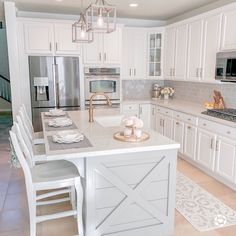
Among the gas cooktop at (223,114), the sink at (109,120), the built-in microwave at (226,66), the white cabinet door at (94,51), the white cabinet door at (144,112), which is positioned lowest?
the white cabinet door at (144,112)

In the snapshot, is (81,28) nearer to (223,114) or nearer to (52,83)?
(52,83)

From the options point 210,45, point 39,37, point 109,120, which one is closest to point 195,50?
point 210,45

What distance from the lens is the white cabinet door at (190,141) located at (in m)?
3.96

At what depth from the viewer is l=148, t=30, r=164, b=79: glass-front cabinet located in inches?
213

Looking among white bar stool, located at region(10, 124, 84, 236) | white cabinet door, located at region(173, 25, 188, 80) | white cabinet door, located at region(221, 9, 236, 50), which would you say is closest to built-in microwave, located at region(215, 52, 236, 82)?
white cabinet door, located at region(221, 9, 236, 50)

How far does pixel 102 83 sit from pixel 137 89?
3.90ft

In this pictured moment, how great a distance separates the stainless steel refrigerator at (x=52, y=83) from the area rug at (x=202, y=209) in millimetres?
2700

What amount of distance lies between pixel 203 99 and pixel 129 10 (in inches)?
88.5

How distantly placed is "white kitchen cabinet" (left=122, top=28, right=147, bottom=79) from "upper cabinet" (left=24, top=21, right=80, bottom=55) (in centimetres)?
119

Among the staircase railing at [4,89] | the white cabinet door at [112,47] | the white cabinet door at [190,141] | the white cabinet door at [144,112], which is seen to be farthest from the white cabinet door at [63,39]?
the staircase railing at [4,89]

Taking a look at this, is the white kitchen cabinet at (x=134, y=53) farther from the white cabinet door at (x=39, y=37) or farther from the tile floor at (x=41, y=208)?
the tile floor at (x=41, y=208)

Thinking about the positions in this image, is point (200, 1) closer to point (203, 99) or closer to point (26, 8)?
point (203, 99)

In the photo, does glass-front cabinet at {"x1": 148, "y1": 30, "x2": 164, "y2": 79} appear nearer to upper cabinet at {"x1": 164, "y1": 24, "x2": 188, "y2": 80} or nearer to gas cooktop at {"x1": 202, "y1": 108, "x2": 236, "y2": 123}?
upper cabinet at {"x1": 164, "y1": 24, "x2": 188, "y2": 80}

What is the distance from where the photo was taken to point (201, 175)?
3.79 m
